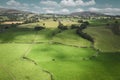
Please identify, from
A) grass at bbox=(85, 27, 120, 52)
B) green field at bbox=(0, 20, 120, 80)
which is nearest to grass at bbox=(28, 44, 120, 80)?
green field at bbox=(0, 20, 120, 80)

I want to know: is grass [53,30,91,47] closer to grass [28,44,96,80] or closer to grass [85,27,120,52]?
grass [85,27,120,52]

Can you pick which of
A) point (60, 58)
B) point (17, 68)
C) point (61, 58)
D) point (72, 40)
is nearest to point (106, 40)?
point (72, 40)

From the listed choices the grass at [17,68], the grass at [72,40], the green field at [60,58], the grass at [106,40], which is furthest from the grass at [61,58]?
the grass at [106,40]

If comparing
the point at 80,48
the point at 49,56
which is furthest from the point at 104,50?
the point at 49,56

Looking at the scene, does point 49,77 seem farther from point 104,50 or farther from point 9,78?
point 104,50

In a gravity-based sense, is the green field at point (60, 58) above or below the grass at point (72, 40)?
below

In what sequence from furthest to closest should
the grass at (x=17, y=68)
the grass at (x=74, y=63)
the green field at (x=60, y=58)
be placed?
1. the grass at (x=74, y=63)
2. the green field at (x=60, y=58)
3. the grass at (x=17, y=68)

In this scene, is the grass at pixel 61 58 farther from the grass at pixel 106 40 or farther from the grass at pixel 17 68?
the grass at pixel 106 40
